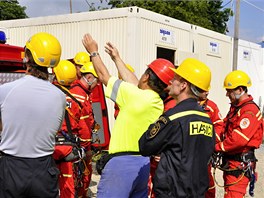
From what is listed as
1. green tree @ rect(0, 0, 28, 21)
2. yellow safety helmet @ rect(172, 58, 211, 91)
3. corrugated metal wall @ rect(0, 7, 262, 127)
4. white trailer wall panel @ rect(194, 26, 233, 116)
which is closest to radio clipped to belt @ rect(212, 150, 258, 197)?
yellow safety helmet @ rect(172, 58, 211, 91)

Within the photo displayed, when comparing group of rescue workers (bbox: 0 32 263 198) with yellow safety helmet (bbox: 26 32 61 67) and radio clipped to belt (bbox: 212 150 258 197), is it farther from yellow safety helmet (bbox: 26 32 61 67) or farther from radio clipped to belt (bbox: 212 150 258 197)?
radio clipped to belt (bbox: 212 150 258 197)

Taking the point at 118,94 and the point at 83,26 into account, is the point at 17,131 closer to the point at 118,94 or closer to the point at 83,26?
the point at 118,94

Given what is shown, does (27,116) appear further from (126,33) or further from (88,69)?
(126,33)

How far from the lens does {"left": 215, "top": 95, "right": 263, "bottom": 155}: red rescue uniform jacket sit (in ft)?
16.3

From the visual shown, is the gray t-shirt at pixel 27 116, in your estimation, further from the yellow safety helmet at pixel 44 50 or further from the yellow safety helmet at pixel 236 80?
the yellow safety helmet at pixel 236 80

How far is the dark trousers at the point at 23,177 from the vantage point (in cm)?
302

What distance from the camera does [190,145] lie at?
116 inches

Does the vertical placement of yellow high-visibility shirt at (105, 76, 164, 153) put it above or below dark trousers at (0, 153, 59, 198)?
above

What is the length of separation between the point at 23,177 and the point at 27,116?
1.56 ft

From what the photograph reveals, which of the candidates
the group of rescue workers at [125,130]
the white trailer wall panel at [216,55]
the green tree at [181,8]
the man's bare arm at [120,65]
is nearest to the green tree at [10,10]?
the green tree at [181,8]

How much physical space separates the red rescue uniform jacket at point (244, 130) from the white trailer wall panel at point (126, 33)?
4493 mm

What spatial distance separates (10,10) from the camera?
3109 centimetres

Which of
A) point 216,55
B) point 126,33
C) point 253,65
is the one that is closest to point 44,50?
point 126,33

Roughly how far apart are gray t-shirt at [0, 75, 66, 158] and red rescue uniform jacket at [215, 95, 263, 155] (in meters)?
2.72
